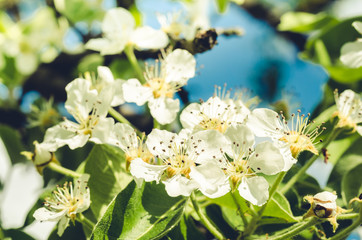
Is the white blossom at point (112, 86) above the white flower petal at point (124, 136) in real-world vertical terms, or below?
above

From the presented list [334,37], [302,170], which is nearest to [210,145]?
[302,170]

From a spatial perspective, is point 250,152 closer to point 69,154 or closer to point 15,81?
point 69,154

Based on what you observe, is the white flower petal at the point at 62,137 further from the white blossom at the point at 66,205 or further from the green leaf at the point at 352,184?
the green leaf at the point at 352,184

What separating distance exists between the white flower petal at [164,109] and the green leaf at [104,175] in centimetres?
15

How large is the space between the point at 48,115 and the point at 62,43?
0.60m

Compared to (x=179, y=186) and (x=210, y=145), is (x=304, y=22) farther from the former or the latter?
(x=179, y=186)

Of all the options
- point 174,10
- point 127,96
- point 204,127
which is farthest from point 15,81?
point 204,127

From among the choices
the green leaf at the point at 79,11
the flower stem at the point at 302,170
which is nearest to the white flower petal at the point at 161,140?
the flower stem at the point at 302,170

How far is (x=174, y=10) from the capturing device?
1.69m

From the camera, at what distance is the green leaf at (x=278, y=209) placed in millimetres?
989

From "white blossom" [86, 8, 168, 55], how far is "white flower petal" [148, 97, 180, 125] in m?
0.28

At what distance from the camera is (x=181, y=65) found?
1.25 m

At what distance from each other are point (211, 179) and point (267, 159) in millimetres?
144

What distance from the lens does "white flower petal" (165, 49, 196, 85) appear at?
124cm
